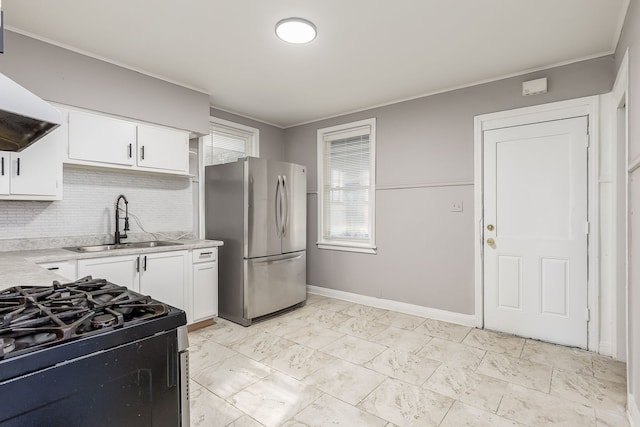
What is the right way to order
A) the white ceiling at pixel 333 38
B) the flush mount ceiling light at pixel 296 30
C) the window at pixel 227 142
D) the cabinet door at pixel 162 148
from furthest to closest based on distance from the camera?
the window at pixel 227 142, the cabinet door at pixel 162 148, the flush mount ceiling light at pixel 296 30, the white ceiling at pixel 333 38

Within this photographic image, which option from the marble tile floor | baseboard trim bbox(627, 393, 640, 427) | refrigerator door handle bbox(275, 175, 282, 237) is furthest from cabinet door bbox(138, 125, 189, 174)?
baseboard trim bbox(627, 393, 640, 427)

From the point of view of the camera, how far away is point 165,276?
2922mm

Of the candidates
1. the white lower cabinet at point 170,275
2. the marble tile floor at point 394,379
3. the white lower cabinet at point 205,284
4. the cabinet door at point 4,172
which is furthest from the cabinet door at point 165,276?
the cabinet door at point 4,172

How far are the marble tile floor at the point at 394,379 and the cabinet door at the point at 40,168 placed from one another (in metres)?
1.73

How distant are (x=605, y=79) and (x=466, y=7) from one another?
1549mm

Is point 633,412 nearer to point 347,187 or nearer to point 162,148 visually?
point 347,187

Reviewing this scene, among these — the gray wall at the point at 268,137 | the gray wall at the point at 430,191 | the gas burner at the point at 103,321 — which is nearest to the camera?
the gas burner at the point at 103,321

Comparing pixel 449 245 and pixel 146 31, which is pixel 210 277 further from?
pixel 449 245

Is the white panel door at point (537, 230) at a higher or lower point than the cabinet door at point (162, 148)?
lower

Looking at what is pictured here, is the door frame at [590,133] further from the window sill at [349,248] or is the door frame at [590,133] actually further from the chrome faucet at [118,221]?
the chrome faucet at [118,221]

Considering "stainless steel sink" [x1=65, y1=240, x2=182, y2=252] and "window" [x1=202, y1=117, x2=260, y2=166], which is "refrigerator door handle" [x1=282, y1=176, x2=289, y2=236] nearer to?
"window" [x1=202, y1=117, x2=260, y2=166]

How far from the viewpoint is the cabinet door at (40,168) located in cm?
230

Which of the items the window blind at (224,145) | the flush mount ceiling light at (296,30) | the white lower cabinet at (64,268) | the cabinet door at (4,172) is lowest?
the white lower cabinet at (64,268)

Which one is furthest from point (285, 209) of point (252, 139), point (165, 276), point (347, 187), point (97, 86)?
point (97, 86)
